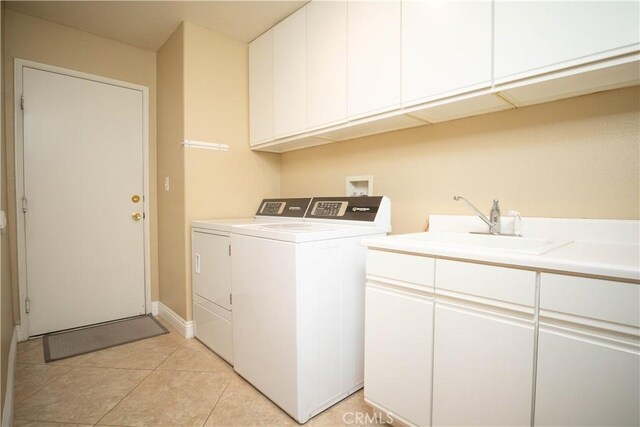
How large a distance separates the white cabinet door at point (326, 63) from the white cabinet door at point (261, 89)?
0.49 meters

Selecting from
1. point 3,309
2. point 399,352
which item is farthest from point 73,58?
point 399,352

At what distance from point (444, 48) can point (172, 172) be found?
220 centimetres

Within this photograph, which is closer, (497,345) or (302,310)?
(497,345)

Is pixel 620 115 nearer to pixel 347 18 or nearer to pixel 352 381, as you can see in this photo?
pixel 347 18

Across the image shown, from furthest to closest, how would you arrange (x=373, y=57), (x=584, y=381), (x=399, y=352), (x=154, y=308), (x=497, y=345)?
(x=154, y=308), (x=373, y=57), (x=399, y=352), (x=497, y=345), (x=584, y=381)

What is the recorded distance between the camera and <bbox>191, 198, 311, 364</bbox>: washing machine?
193 centimetres

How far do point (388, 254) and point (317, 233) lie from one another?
359 mm

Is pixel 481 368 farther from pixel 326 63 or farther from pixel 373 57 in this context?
pixel 326 63

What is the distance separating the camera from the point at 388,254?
1.29 m

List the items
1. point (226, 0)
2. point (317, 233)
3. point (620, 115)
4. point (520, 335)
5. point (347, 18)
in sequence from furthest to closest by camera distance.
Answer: point (226, 0) < point (347, 18) < point (317, 233) < point (620, 115) < point (520, 335)

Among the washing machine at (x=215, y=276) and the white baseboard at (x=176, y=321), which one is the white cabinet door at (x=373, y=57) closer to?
the washing machine at (x=215, y=276)

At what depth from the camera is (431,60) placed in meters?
1.42

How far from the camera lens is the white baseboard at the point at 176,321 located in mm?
2367

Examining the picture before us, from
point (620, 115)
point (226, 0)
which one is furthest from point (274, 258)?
point (226, 0)
